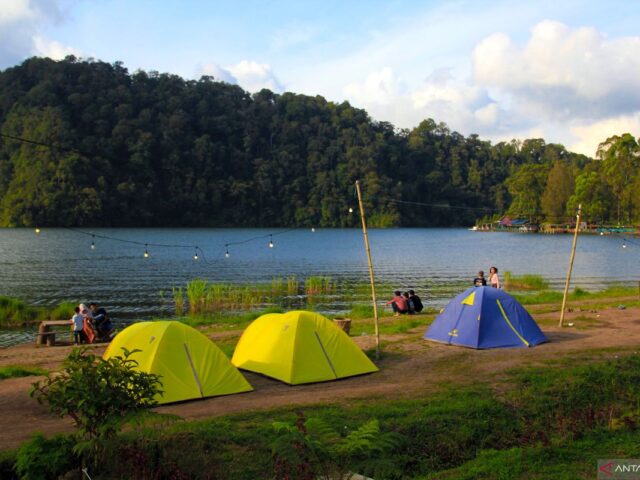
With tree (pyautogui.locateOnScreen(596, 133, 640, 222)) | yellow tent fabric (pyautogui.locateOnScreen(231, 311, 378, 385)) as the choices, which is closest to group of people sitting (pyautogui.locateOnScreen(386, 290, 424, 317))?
yellow tent fabric (pyautogui.locateOnScreen(231, 311, 378, 385))

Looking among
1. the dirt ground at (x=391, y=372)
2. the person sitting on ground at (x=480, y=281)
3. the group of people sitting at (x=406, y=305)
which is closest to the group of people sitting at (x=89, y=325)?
the dirt ground at (x=391, y=372)

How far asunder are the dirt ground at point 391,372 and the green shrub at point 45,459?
119 centimetres

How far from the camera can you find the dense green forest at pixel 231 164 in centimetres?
10275

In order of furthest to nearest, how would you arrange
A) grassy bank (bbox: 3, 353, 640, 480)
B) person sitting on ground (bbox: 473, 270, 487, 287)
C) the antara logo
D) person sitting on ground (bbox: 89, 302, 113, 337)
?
person sitting on ground (bbox: 473, 270, 487, 287) < person sitting on ground (bbox: 89, 302, 113, 337) < grassy bank (bbox: 3, 353, 640, 480) < the antara logo

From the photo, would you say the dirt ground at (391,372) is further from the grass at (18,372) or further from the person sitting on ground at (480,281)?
the person sitting on ground at (480,281)

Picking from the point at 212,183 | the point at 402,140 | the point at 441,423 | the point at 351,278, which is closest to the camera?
the point at 441,423

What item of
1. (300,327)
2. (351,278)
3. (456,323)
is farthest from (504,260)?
(300,327)

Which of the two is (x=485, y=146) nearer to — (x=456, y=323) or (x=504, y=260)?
(x=504, y=260)

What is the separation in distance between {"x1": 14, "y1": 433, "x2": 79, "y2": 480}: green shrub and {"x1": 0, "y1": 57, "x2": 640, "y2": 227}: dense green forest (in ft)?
282

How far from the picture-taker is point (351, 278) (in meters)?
40.9

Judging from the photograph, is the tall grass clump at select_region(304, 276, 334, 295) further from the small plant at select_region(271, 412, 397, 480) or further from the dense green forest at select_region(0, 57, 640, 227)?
the dense green forest at select_region(0, 57, 640, 227)

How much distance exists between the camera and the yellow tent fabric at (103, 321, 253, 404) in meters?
10.7

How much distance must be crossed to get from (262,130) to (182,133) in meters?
29.2

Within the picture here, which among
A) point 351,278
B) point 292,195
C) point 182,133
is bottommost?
point 351,278
